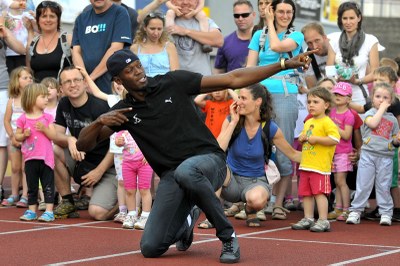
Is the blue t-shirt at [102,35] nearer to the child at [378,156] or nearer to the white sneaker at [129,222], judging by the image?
the white sneaker at [129,222]

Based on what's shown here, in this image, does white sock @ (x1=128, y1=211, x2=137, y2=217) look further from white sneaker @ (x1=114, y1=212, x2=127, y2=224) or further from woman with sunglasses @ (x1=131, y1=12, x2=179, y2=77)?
woman with sunglasses @ (x1=131, y1=12, x2=179, y2=77)

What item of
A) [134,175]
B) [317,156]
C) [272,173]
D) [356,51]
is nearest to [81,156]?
[134,175]

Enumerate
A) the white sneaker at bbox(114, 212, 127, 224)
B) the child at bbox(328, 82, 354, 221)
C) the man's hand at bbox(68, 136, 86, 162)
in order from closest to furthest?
the white sneaker at bbox(114, 212, 127, 224), the man's hand at bbox(68, 136, 86, 162), the child at bbox(328, 82, 354, 221)

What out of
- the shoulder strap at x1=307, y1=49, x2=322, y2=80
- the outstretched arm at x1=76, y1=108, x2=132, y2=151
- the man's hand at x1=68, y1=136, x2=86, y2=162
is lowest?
the man's hand at x1=68, y1=136, x2=86, y2=162

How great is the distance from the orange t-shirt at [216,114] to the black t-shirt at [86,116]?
1282mm

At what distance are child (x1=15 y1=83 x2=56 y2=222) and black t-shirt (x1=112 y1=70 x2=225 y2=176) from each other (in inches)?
107

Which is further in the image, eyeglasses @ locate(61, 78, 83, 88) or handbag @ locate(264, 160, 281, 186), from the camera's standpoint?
eyeglasses @ locate(61, 78, 83, 88)

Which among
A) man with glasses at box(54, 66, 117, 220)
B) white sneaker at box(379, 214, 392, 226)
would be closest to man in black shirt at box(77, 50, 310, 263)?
man with glasses at box(54, 66, 117, 220)

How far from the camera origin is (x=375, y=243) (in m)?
8.96

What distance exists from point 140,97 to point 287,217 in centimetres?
350

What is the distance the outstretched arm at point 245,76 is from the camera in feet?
24.3

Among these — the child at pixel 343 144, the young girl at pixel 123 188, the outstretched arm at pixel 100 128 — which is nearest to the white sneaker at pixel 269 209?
the child at pixel 343 144

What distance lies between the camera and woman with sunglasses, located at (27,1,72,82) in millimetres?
12172

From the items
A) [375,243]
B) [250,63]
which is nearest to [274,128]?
[250,63]
